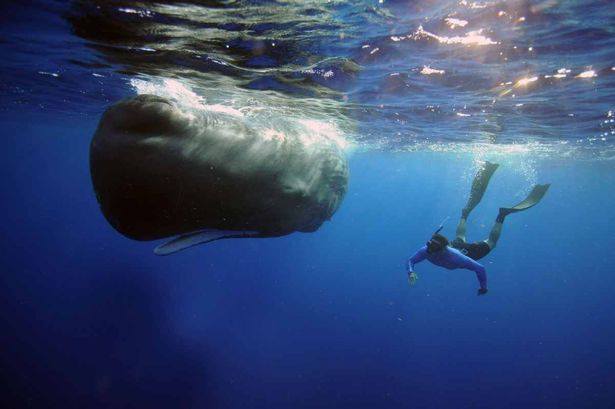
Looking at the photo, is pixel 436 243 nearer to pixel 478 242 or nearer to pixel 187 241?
pixel 478 242

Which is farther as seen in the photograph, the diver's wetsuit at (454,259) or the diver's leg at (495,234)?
the diver's leg at (495,234)

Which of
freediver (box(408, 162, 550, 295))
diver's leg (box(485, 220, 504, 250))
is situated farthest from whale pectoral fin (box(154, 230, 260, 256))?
diver's leg (box(485, 220, 504, 250))

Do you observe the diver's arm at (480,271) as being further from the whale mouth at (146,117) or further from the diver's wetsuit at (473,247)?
the whale mouth at (146,117)

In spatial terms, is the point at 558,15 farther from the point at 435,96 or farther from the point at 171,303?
the point at 171,303

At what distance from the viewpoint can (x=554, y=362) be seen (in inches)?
1629

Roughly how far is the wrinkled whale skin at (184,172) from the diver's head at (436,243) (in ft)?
25.7

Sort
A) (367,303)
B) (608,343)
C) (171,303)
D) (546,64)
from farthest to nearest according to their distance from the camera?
(367,303)
(608,343)
(171,303)
(546,64)

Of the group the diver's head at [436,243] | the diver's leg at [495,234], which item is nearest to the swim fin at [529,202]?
the diver's leg at [495,234]

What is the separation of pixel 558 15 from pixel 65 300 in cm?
3555

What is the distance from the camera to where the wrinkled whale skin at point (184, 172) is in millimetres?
2697

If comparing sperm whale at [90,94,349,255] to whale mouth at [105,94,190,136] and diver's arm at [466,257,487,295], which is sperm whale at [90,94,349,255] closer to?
whale mouth at [105,94,190,136]

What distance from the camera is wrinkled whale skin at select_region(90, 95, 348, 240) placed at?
2.70m

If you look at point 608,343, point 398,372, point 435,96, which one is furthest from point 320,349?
point 608,343

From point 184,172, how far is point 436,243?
31.0 feet
